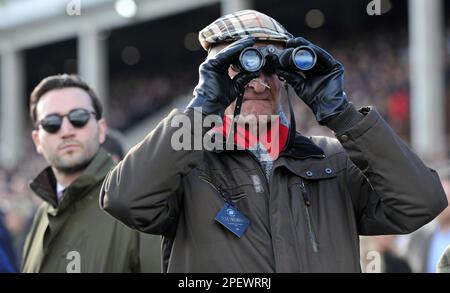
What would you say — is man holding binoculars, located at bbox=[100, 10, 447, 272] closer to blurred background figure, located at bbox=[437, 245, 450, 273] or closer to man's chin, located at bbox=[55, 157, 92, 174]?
blurred background figure, located at bbox=[437, 245, 450, 273]

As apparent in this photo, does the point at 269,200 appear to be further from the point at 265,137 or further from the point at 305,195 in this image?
the point at 265,137

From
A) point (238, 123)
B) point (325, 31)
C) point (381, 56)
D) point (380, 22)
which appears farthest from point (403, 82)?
point (238, 123)

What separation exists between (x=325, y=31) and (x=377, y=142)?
2002 cm

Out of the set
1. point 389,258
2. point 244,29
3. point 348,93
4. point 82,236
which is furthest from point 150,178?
point 348,93

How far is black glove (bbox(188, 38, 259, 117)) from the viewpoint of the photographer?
8.25ft

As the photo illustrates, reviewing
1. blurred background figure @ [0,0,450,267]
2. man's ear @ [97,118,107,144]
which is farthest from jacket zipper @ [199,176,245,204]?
blurred background figure @ [0,0,450,267]

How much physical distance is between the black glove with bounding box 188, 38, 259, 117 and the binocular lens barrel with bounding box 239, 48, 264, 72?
3cm

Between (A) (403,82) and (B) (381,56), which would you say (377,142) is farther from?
(B) (381,56)

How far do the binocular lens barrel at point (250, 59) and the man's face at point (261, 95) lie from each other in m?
0.13

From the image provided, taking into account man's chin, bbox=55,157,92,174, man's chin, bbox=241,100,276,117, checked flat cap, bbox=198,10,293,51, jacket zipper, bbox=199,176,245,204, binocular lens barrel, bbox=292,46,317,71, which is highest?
checked flat cap, bbox=198,10,293,51

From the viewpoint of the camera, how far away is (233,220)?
8.16ft

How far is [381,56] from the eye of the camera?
56.4ft

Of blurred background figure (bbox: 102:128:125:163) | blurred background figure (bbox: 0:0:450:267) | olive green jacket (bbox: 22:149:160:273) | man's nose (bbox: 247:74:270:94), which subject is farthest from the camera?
blurred background figure (bbox: 0:0:450:267)
